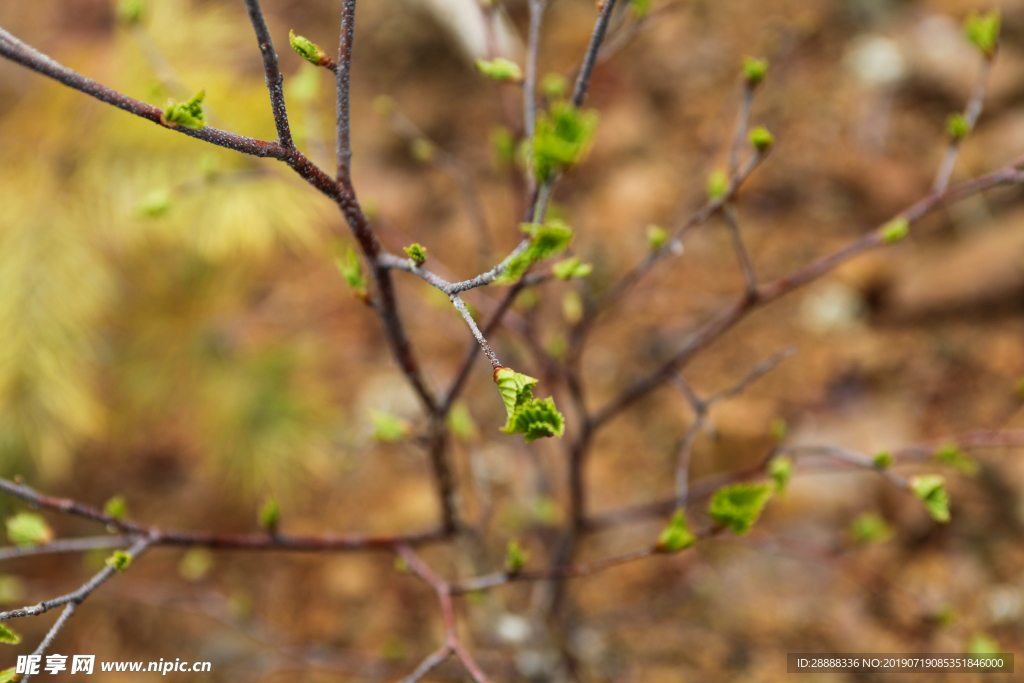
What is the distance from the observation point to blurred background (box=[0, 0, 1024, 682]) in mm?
1030

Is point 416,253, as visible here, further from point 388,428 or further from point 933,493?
point 933,493

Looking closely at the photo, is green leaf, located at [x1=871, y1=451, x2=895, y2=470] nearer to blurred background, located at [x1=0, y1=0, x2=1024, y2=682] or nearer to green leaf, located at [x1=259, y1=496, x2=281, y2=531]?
blurred background, located at [x1=0, y1=0, x2=1024, y2=682]

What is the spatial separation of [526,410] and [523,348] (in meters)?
1.04

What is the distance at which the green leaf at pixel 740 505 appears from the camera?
483 mm

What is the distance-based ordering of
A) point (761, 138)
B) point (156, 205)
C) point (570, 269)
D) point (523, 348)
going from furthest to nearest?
point (523, 348) → point (156, 205) → point (761, 138) → point (570, 269)

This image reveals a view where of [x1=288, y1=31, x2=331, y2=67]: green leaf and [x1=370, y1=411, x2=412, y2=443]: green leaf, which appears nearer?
[x1=288, y1=31, x2=331, y2=67]: green leaf

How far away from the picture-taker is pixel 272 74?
327 mm

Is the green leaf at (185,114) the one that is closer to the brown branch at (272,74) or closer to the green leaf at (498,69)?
the brown branch at (272,74)

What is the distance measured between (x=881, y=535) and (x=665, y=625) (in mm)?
446

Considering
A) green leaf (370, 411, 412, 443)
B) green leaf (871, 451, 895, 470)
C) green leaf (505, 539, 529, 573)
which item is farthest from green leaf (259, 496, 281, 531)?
green leaf (871, 451, 895, 470)

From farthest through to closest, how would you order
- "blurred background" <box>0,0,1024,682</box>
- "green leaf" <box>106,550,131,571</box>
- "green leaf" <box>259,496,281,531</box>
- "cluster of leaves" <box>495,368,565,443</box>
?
"blurred background" <box>0,0,1024,682</box>
"green leaf" <box>259,496,281,531</box>
"green leaf" <box>106,550,131,571</box>
"cluster of leaves" <box>495,368,565,443</box>

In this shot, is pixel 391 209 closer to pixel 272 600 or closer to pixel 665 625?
pixel 272 600

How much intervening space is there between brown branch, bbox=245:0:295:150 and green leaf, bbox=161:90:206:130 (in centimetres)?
4

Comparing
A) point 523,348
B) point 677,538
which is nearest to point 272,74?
point 677,538
